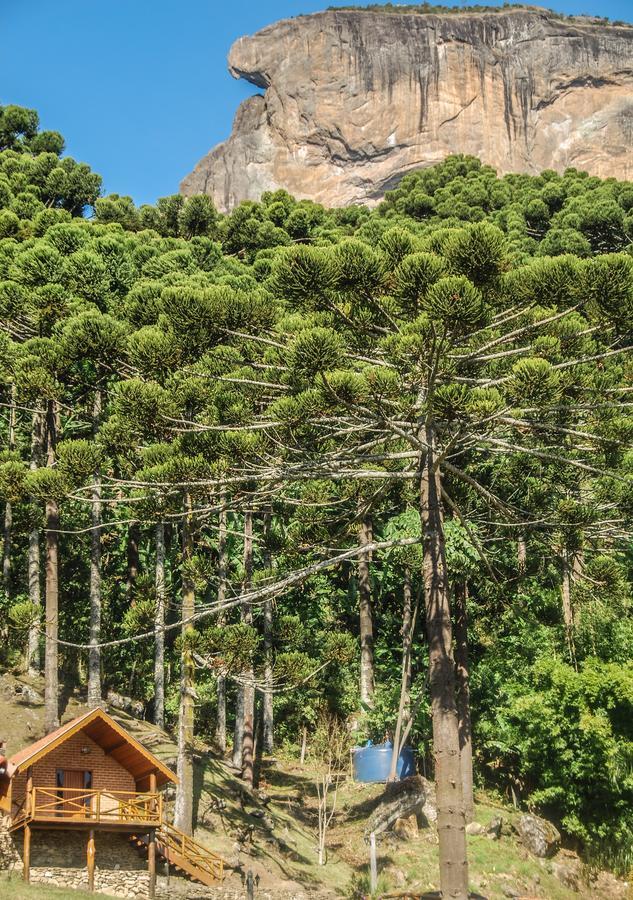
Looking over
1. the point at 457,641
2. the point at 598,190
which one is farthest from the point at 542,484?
Result: the point at 598,190

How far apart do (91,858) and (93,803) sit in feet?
3.19

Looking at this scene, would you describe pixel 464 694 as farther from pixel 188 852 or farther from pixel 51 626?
pixel 51 626

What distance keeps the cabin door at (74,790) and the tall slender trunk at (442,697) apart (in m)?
7.22

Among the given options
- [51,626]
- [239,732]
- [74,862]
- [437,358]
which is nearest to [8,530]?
[51,626]

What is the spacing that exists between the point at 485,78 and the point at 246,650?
239 feet

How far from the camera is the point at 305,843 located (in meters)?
20.5

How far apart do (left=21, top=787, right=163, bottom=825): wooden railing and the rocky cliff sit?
62100 millimetres

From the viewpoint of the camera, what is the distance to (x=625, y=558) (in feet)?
78.9

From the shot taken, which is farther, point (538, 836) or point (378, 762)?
point (378, 762)

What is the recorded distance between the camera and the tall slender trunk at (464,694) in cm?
2030

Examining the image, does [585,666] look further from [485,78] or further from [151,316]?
[485,78]

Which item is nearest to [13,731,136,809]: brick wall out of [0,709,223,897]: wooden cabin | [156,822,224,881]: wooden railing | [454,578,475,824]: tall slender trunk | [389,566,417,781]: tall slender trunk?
[0,709,223,897]: wooden cabin

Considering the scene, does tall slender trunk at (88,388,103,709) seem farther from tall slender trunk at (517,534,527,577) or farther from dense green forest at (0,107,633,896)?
tall slender trunk at (517,534,527,577)

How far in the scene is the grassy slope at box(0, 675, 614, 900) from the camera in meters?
18.5
